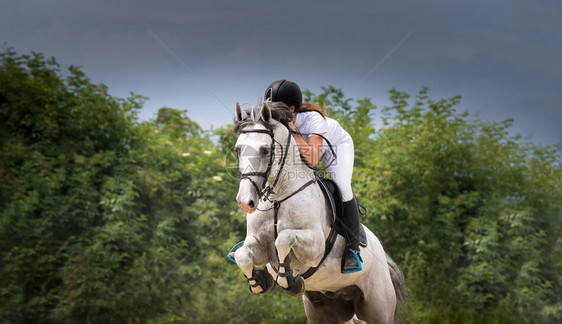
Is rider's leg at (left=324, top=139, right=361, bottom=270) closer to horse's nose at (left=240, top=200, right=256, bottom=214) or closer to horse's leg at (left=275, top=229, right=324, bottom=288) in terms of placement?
horse's leg at (left=275, top=229, right=324, bottom=288)

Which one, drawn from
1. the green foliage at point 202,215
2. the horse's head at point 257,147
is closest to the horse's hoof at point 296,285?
the horse's head at point 257,147

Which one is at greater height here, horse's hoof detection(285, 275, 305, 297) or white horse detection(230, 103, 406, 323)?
white horse detection(230, 103, 406, 323)

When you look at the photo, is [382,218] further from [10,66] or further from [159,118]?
[10,66]

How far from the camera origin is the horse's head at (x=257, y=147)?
3236mm

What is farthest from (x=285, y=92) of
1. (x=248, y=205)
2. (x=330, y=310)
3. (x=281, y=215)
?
(x=330, y=310)

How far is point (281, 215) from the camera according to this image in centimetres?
377

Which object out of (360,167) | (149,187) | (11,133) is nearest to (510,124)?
(360,167)

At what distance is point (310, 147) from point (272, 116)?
449mm

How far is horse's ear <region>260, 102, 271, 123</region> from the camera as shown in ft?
11.6

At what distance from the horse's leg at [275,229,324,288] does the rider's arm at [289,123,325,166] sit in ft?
2.12

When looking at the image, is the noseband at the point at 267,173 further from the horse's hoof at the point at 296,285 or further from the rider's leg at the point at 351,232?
the rider's leg at the point at 351,232

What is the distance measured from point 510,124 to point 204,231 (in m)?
7.16

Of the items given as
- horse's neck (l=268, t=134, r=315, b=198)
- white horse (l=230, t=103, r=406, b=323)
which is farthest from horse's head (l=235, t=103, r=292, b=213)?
horse's neck (l=268, t=134, r=315, b=198)

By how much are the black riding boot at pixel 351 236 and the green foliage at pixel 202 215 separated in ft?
17.5
